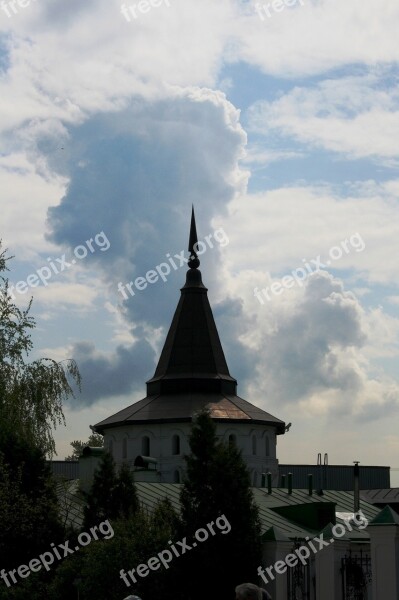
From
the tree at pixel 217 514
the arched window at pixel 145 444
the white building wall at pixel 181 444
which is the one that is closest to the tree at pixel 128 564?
the tree at pixel 217 514

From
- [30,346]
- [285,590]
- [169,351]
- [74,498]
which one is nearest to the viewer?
[285,590]

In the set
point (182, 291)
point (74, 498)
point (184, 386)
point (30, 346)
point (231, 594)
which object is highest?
point (182, 291)

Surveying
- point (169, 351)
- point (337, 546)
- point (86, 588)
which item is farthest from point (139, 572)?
point (169, 351)

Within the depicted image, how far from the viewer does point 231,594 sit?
74.1ft

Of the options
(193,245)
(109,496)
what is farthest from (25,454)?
(193,245)

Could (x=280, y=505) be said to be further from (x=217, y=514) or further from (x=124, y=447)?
(x=124, y=447)

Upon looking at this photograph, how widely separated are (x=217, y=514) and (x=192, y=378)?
121 ft

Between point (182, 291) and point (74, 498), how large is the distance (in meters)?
33.3

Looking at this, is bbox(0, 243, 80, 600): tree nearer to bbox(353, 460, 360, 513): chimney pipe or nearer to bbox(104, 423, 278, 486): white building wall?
bbox(353, 460, 360, 513): chimney pipe

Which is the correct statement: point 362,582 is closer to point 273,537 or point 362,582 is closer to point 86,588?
point 273,537

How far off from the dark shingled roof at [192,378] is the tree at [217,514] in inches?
1252

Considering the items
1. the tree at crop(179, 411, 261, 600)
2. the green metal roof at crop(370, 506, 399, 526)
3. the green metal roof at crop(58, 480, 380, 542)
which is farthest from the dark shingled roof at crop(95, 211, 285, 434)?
A: the green metal roof at crop(370, 506, 399, 526)

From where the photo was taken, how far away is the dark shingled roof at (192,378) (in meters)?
57.7

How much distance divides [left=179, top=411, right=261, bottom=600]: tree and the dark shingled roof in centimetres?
3181
